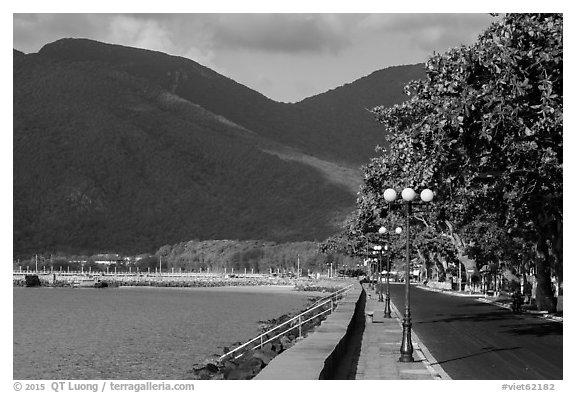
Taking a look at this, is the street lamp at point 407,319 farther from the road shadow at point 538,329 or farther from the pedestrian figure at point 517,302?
the pedestrian figure at point 517,302

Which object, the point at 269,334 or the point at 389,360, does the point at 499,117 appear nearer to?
the point at 389,360

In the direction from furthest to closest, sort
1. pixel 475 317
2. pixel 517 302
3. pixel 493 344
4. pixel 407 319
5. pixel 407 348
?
1. pixel 517 302
2. pixel 475 317
3. pixel 493 344
4. pixel 407 319
5. pixel 407 348

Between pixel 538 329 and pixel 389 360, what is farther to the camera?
pixel 538 329

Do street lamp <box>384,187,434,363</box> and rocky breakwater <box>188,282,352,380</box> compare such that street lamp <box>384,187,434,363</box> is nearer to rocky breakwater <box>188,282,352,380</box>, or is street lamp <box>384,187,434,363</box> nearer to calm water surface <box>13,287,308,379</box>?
rocky breakwater <box>188,282,352,380</box>

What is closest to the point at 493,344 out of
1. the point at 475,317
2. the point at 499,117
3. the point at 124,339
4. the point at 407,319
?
the point at 407,319

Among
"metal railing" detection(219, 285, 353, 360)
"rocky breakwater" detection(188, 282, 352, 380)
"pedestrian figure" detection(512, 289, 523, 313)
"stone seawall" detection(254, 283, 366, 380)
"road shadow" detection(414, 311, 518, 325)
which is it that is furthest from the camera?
"pedestrian figure" detection(512, 289, 523, 313)

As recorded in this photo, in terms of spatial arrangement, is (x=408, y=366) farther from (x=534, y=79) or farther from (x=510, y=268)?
(x=510, y=268)

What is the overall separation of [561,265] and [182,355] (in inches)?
826

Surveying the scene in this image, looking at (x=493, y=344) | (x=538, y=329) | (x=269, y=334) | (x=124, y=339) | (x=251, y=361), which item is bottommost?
(x=124, y=339)

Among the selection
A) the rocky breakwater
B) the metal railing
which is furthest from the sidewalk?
the metal railing

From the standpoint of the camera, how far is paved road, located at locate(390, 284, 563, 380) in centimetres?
2459

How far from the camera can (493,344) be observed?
32656mm

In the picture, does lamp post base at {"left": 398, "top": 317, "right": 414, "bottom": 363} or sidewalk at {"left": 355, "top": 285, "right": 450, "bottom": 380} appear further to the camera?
lamp post base at {"left": 398, "top": 317, "right": 414, "bottom": 363}

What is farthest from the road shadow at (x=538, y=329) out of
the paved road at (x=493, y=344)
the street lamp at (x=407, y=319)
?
the street lamp at (x=407, y=319)
